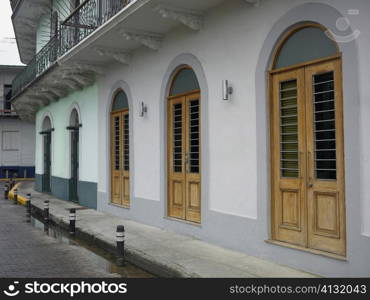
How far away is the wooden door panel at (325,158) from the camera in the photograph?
→ 20.0 feet

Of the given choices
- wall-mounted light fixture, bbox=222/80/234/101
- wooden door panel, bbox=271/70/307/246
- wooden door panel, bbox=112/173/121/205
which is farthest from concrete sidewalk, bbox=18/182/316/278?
wall-mounted light fixture, bbox=222/80/234/101

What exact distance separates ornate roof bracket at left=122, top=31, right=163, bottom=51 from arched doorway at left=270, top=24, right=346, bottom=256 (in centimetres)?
407

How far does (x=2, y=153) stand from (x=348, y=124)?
34.1 metres

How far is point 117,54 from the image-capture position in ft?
39.4

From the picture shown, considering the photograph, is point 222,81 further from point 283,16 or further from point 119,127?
point 119,127

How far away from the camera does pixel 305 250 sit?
650 centimetres

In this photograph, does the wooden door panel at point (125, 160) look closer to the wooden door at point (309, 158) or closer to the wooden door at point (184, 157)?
the wooden door at point (184, 157)

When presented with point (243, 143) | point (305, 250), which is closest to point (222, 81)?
point (243, 143)

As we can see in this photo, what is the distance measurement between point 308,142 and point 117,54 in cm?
692

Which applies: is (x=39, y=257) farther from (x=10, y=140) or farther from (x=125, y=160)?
(x=10, y=140)

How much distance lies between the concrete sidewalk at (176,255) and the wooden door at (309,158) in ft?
2.08

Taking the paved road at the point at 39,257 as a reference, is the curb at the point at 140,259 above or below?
above

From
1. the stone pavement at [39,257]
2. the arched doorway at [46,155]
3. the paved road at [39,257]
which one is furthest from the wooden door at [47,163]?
the paved road at [39,257]

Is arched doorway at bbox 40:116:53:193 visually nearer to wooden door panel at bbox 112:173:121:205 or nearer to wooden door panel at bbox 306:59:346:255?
wooden door panel at bbox 112:173:121:205
